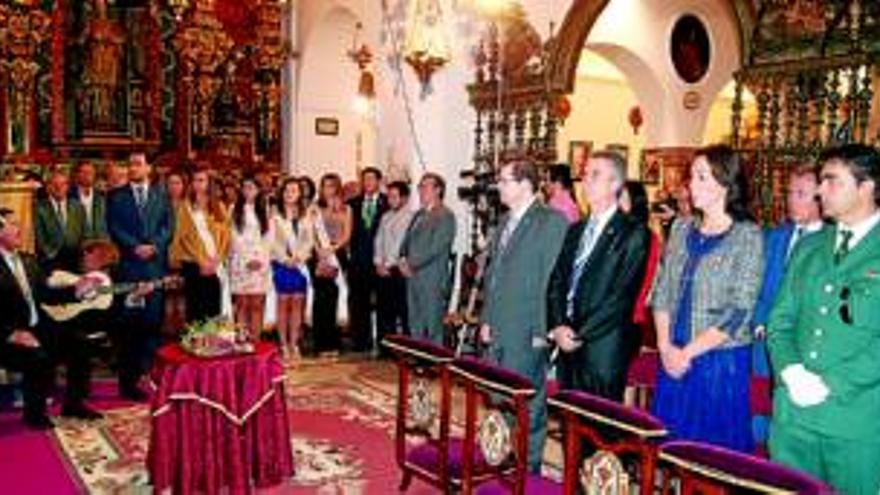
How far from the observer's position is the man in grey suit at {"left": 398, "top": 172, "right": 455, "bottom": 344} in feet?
21.3

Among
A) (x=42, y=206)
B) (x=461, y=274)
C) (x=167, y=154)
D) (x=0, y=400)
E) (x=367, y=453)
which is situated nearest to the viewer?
(x=367, y=453)

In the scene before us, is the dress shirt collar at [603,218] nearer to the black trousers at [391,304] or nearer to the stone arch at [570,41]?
the stone arch at [570,41]

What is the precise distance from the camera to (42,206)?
6.48 meters

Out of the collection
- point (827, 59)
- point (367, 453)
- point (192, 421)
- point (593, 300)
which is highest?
point (827, 59)

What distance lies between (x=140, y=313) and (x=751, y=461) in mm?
4721

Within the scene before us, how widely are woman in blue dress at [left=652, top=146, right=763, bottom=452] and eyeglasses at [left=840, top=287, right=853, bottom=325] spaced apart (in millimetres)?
480

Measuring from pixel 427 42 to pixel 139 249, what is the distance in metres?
2.78

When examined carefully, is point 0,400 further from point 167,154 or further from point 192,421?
point 167,154

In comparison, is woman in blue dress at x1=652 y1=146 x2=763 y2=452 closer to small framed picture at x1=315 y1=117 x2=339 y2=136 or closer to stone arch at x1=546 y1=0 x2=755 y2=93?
stone arch at x1=546 y1=0 x2=755 y2=93

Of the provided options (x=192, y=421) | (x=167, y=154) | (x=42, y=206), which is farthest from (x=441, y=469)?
(x=167, y=154)

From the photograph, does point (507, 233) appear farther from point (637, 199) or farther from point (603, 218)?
point (637, 199)

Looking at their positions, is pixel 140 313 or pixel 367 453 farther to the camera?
pixel 140 313

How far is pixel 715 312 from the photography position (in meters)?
3.10

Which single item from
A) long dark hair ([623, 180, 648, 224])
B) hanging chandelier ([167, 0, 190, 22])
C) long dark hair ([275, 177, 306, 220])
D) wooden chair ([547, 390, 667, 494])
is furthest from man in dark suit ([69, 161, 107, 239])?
wooden chair ([547, 390, 667, 494])
